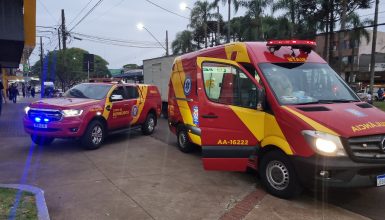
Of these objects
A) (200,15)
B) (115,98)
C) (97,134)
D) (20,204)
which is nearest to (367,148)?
(20,204)

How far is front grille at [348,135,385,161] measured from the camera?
16.6 ft

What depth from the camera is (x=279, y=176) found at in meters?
5.81

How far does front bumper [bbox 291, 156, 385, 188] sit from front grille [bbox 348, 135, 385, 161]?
0.10 meters

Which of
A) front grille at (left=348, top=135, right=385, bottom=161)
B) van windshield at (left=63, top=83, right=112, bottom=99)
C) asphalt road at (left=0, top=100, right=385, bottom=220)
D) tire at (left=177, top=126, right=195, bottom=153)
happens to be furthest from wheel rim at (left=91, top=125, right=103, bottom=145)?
front grille at (left=348, top=135, right=385, bottom=161)

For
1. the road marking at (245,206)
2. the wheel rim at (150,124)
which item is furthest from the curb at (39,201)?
the wheel rim at (150,124)

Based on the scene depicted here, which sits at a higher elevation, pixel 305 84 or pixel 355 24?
pixel 355 24

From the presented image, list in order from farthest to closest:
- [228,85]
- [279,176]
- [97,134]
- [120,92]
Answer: [120,92] < [97,134] < [228,85] < [279,176]

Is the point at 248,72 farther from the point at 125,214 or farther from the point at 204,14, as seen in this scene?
the point at 204,14

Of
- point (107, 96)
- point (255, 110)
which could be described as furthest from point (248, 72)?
point (107, 96)

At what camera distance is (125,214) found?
5199 mm

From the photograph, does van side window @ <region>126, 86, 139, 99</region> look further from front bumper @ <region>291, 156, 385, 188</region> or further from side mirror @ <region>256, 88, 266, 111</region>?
front bumper @ <region>291, 156, 385, 188</region>

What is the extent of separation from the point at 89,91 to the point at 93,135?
146 cm

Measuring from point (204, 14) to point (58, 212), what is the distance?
119 feet

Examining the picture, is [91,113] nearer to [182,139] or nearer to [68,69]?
[182,139]
